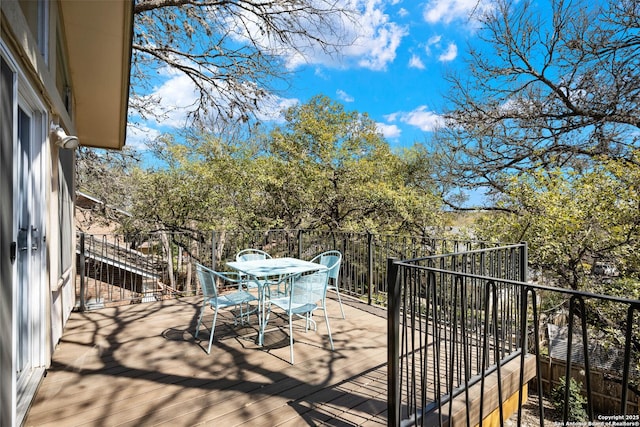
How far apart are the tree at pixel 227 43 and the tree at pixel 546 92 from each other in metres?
4.71

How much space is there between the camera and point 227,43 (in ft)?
20.6

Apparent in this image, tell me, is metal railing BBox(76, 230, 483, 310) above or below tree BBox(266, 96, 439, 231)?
below

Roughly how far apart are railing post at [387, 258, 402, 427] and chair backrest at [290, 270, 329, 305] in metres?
1.23

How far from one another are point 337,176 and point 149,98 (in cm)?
519

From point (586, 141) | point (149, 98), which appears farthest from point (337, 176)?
point (586, 141)

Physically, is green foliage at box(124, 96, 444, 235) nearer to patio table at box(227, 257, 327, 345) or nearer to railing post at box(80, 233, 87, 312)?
railing post at box(80, 233, 87, 312)

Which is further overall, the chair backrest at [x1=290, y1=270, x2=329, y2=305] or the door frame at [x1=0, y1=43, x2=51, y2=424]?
the chair backrest at [x1=290, y1=270, x2=329, y2=305]

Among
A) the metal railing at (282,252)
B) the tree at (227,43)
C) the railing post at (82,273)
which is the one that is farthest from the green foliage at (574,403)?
the railing post at (82,273)

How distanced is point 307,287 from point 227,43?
16.6 ft

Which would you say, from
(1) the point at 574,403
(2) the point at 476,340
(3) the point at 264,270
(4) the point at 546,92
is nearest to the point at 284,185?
(3) the point at 264,270

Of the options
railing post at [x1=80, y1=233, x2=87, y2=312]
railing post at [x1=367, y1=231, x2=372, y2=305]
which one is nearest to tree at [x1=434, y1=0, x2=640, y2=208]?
railing post at [x1=367, y1=231, x2=372, y2=305]

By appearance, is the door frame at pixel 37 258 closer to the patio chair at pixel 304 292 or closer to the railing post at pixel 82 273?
the railing post at pixel 82 273

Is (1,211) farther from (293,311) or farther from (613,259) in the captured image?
(613,259)

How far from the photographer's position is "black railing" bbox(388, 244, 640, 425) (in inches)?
66.6
